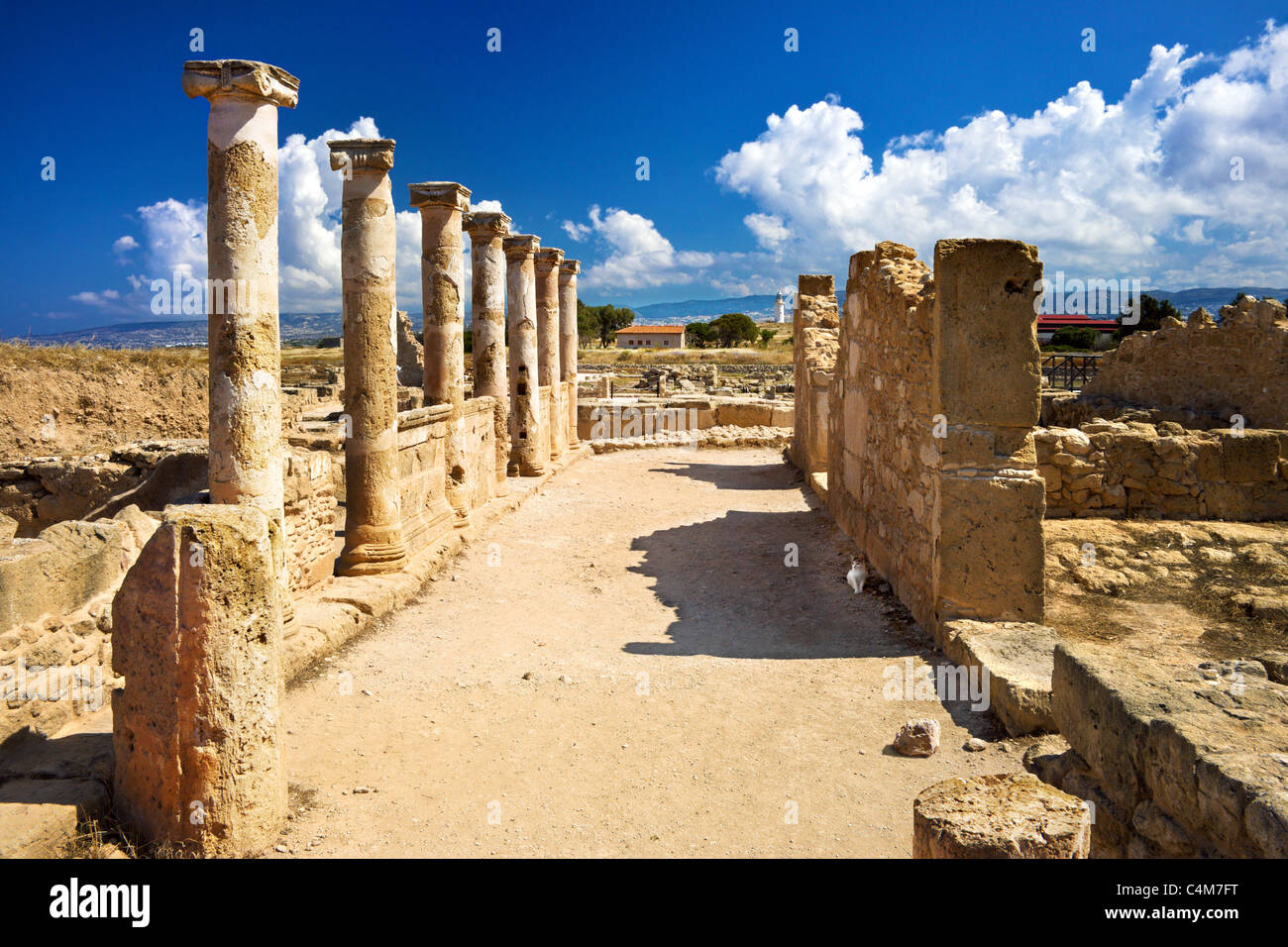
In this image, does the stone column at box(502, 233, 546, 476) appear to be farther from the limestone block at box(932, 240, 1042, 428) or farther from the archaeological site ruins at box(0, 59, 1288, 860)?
the limestone block at box(932, 240, 1042, 428)

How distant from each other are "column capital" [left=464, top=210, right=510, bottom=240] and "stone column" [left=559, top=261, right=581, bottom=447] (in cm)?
551

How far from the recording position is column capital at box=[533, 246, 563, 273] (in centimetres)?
1662

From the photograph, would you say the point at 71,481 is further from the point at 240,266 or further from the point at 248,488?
the point at 240,266

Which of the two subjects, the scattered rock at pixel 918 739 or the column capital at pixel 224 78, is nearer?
the scattered rock at pixel 918 739

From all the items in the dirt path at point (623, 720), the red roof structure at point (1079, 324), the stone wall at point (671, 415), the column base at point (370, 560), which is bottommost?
the dirt path at point (623, 720)

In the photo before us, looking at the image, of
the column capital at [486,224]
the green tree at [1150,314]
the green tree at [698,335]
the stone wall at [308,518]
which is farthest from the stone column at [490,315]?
the green tree at [698,335]

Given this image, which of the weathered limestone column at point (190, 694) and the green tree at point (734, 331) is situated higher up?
the green tree at point (734, 331)

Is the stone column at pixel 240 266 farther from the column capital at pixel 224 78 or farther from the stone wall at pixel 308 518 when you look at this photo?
the stone wall at pixel 308 518

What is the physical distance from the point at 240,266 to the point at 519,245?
854cm

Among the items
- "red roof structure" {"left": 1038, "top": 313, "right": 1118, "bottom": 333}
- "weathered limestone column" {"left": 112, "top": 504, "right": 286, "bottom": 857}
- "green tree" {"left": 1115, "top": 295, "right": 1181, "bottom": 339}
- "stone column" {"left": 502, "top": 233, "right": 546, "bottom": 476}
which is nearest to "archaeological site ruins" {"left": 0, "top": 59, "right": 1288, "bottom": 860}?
"weathered limestone column" {"left": 112, "top": 504, "right": 286, "bottom": 857}

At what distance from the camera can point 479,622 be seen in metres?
7.43

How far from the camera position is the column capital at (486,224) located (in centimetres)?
1216

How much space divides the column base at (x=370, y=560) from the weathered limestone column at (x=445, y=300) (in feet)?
6.78

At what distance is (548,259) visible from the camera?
16.7 meters
